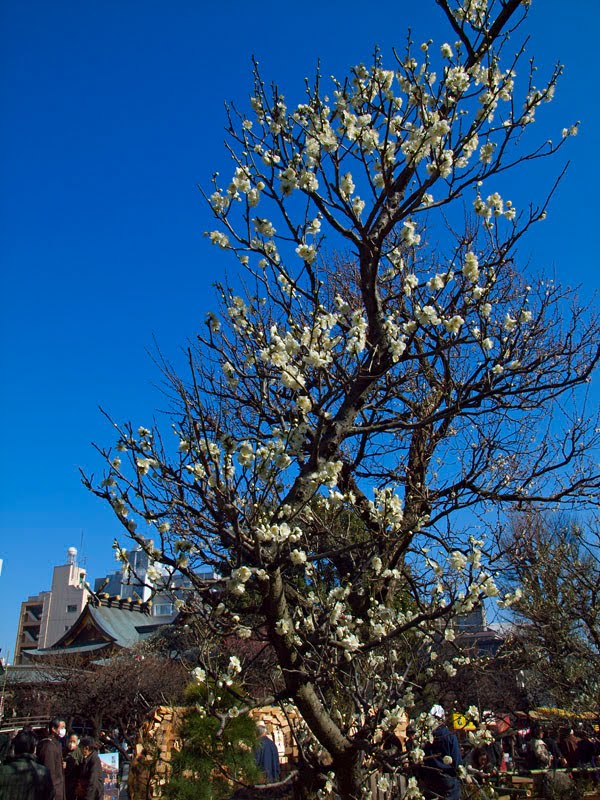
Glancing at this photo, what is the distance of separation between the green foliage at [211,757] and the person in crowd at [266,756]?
26 cm

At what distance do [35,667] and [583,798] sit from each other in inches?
699

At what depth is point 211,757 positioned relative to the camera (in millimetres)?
5543

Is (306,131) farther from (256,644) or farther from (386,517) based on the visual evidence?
(256,644)

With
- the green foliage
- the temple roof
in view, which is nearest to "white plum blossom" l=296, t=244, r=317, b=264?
the green foliage

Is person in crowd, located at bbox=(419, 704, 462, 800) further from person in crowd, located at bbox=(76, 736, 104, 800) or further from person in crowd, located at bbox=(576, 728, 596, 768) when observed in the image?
person in crowd, located at bbox=(576, 728, 596, 768)

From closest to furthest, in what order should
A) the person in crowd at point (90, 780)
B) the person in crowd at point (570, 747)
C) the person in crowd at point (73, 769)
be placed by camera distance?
the person in crowd at point (90, 780) → the person in crowd at point (73, 769) → the person in crowd at point (570, 747)

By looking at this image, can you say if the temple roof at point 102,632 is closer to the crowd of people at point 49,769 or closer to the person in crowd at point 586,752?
the person in crowd at point 586,752

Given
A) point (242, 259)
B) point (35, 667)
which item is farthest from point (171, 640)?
point (242, 259)

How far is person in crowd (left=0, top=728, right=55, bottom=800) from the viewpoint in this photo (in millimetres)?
5461

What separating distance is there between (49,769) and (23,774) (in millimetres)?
1231

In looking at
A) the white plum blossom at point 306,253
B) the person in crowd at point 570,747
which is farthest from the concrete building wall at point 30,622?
the white plum blossom at point 306,253

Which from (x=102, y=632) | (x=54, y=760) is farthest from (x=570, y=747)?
(x=102, y=632)

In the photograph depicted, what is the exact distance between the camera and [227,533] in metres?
3.48

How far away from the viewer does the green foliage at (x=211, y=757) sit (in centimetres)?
561
